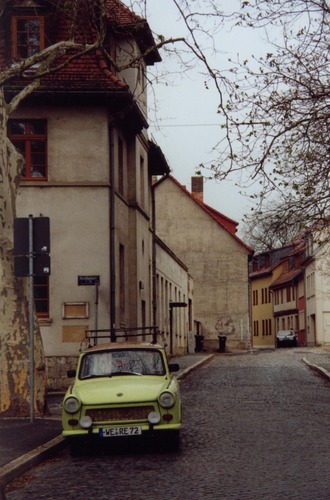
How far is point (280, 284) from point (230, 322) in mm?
34733

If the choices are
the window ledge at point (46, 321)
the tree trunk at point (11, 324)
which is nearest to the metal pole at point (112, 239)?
the window ledge at point (46, 321)

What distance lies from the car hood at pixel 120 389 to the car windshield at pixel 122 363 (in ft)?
0.65

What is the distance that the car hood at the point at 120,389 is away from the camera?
43.4ft

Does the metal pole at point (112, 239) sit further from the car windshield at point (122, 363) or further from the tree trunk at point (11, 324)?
the car windshield at point (122, 363)

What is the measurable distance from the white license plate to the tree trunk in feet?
15.1

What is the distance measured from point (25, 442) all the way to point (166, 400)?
2165mm

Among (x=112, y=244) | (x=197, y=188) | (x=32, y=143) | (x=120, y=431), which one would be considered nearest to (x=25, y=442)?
(x=120, y=431)

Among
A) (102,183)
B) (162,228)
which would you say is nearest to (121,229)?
(102,183)

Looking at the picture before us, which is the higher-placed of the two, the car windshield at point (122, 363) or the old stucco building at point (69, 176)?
the old stucco building at point (69, 176)

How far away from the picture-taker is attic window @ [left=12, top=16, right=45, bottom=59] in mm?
27812

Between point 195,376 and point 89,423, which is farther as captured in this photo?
point 195,376

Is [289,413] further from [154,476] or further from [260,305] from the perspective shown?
[260,305]

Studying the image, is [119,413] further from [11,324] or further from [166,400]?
[11,324]

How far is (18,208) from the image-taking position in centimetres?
2741
